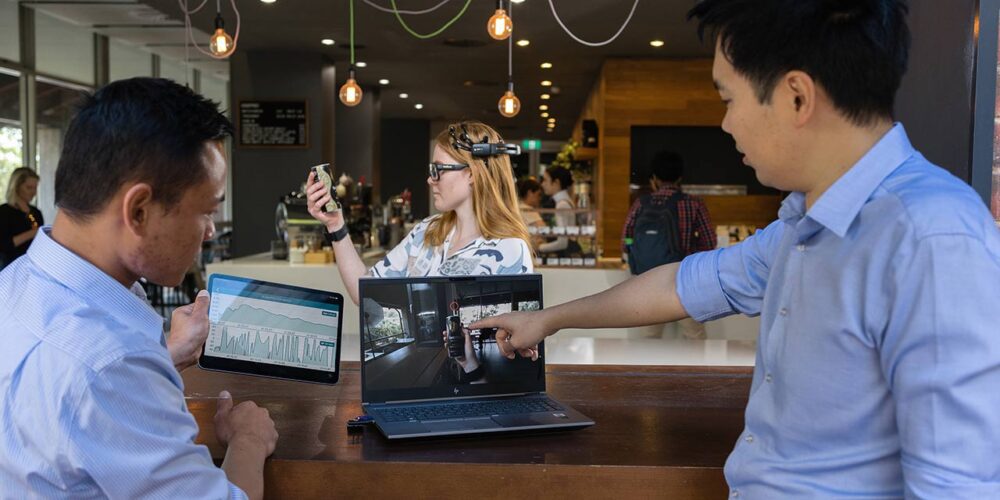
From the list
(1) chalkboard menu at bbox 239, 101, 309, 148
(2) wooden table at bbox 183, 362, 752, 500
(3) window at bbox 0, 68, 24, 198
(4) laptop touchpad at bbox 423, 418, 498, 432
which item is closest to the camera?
(2) wooden table at bbox 183, 362, 752, 500

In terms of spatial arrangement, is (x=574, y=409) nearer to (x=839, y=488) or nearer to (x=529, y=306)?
(x=529, y=306)

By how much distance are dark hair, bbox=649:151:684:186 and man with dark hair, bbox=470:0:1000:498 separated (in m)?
3.85

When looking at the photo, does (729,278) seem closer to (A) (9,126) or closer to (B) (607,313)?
(B) (607,313)

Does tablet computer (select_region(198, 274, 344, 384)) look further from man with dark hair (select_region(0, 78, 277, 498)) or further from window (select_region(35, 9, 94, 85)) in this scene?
window (select_region(35, 9, 94, 85))

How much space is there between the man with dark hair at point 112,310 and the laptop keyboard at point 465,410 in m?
0.46

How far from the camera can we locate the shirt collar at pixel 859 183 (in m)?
0.93

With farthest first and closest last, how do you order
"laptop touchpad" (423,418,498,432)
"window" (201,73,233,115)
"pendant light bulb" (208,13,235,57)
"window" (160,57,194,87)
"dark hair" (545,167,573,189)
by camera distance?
1. "window" (201,73,233,115)
2. "window" (160,57,194,87)
3. "dark hair" (545,167,573,189)
4. "pendant light bulb" (208,13,235,57)
5. "laptop touchpad" (423,418,498,432)

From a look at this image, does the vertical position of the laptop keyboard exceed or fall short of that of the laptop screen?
it falls short

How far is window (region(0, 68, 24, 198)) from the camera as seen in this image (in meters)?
7.90

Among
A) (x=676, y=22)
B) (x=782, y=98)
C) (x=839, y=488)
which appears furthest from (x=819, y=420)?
(x=676, y=22)

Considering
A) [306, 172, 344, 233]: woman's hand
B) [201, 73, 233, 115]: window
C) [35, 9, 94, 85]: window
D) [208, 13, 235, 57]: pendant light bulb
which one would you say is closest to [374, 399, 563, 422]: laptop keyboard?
[306, 172, 344, 233]: woman's hand

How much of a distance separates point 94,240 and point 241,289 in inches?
23.3

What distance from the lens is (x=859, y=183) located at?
940mm

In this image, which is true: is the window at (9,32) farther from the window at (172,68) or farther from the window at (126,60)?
the window at (172,68)
